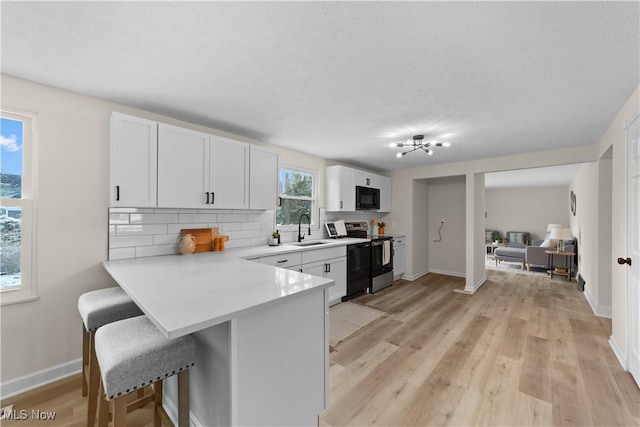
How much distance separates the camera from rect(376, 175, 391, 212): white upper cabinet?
214 inches

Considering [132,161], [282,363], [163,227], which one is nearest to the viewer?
[282,363]

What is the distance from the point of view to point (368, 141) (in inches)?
140

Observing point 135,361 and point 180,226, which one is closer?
point 135,361

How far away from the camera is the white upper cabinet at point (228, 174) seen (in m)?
2.79

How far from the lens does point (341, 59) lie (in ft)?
5.54

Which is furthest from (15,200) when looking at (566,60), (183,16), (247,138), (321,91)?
(566,60)

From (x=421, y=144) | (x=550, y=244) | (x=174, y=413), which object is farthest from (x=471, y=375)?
(x=550, y=244)

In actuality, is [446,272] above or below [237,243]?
below

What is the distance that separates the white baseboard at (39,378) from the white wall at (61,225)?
0.02 metres

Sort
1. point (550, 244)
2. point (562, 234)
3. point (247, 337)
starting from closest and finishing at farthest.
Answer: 1. point (247, 337)
2. point (562, 234)
3. point (550, 244)

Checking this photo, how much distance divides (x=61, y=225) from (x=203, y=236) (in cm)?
114

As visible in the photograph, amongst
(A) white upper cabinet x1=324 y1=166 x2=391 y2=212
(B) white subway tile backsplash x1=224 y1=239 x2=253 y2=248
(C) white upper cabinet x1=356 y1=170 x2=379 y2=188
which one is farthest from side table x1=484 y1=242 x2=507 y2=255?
Answer: (B) white subway tile backsplash x1=224 y1=239 x2=253 y2=248

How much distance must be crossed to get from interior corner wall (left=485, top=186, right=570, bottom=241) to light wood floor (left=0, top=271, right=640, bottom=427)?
5.93 metres

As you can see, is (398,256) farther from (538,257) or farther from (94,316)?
(94,316)
